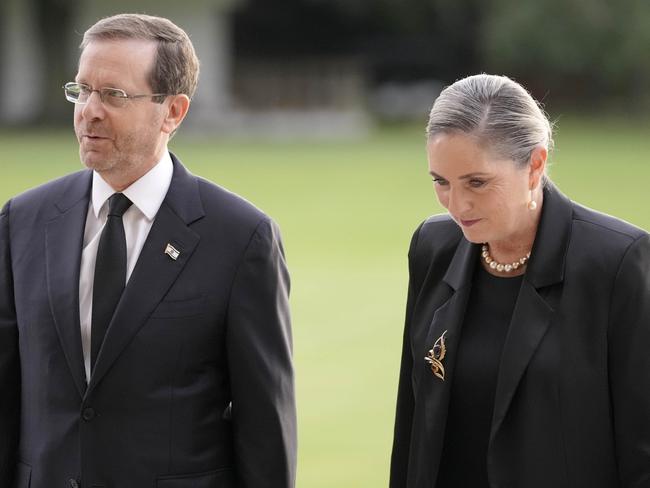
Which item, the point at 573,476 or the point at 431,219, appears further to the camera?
the point at 431,219

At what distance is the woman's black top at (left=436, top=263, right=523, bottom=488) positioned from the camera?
304 centimetres

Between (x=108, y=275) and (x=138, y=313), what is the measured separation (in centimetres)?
13

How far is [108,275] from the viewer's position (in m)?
3.20

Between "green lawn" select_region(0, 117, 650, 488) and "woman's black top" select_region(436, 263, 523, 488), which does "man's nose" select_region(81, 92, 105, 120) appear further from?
"green lawn" select_region(0, 117, 650, 488)

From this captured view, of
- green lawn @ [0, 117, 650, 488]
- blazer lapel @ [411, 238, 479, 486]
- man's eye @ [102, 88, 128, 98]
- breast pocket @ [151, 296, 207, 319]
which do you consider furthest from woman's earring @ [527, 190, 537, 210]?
green lawn @ [0, 117, 650, 488]

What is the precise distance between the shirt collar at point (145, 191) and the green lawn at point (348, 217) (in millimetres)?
3387

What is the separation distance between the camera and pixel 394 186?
20.0m

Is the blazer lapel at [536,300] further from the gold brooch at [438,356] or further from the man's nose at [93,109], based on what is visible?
the man's nose at [93,109]

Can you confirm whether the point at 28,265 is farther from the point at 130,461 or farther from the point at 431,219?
the point at 431,219

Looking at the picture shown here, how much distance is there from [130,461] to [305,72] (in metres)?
30.6

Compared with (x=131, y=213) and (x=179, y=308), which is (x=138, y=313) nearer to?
(x=179, y=308)

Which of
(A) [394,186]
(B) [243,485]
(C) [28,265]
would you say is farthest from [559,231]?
(A) [394,186]

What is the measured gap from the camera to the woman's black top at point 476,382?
119 inches

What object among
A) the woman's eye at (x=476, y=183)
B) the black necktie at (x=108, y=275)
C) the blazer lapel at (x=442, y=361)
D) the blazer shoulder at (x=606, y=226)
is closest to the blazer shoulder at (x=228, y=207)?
the black necktie at (x=108, y=275)
